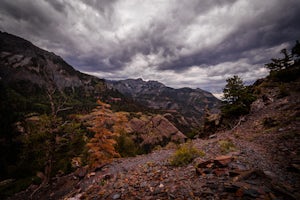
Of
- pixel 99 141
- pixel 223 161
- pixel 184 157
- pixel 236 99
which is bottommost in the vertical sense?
pixel 184 157

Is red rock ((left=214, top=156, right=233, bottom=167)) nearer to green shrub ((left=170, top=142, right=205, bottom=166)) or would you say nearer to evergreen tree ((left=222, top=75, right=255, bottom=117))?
green shrub ((left=170, top=142, right=205, bottom=166))

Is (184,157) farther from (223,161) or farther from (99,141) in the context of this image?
(99,141)

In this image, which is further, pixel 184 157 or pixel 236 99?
pixel 236 99

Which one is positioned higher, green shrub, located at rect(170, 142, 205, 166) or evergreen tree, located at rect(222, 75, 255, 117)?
evergreen tree, located at rect(222, 75, 255, 117)

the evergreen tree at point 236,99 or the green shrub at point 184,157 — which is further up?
the evergreen tree at point 236,99

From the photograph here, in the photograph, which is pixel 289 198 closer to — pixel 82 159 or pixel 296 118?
pixel 296 118

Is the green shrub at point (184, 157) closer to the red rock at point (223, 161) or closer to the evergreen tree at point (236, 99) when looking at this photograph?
the red rock at point (223, 161)

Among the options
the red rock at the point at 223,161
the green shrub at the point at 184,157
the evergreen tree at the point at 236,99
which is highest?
the evergreen tree at the point at 236,99

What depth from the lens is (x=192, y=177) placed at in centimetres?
543

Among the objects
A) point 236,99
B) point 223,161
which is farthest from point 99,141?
point 236,99

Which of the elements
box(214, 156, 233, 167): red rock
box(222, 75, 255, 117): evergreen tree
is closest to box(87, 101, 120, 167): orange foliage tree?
box(214, 156, 233, 167): red rock

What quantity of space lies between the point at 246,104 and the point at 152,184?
17.3 meters

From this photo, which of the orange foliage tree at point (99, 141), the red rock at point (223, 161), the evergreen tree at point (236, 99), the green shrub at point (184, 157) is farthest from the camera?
the evergreen tree at point (236, 99)

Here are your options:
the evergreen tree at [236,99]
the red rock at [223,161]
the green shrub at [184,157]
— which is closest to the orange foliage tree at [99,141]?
the green shrub at [184,157]
